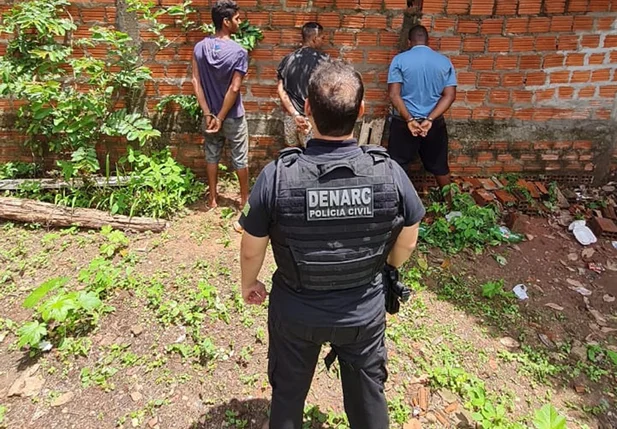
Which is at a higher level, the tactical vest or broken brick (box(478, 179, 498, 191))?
the tactical vest

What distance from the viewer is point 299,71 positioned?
4340 mm

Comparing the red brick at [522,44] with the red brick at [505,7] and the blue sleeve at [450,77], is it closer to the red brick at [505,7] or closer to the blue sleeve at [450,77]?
the red brick at [505,7]

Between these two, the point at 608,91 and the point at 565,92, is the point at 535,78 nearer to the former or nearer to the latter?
the point at 565,92

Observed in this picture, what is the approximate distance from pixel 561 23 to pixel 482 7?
804 mm

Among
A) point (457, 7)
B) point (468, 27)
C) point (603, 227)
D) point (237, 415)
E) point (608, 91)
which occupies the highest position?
point (457, 7)

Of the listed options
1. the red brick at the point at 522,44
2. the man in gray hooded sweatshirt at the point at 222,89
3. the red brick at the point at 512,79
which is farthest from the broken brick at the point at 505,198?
the man in gray hooded sweatshirt at the point at 222,89

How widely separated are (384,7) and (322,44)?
2.25 feet

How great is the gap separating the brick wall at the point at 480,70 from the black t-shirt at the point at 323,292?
3.03 meters

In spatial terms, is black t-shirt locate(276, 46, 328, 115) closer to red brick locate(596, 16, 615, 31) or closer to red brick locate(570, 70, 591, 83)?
red brick locate(570, 70, 591, 83)

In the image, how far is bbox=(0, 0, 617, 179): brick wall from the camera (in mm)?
4520

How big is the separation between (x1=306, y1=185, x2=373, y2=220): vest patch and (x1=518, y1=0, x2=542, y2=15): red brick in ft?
12.1

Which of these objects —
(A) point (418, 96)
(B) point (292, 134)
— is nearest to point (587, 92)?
(A) point (418, 96)

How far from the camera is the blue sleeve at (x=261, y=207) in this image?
1.88 m

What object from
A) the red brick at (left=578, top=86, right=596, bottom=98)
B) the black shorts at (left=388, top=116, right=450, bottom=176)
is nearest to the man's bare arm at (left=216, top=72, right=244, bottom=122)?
the black shorts at (left=388, top=116, right=450, bottom=176)
